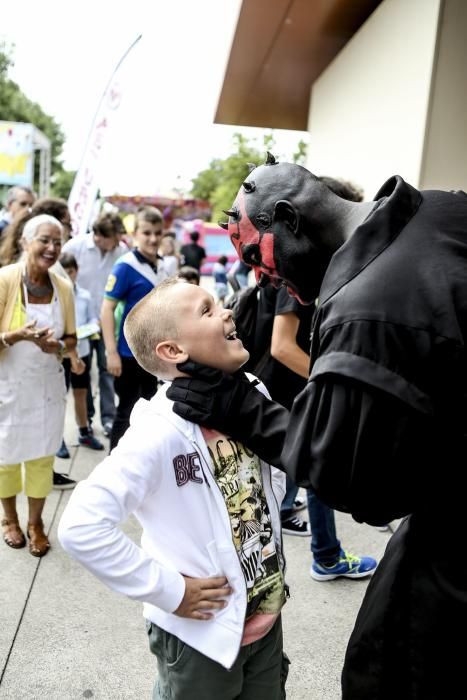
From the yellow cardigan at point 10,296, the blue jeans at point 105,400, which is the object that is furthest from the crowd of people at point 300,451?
the blue jeans at point 105,400

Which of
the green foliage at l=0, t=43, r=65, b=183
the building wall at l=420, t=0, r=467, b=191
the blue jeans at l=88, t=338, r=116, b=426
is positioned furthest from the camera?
the green foliage at l=0, t=43, r=65, b=183

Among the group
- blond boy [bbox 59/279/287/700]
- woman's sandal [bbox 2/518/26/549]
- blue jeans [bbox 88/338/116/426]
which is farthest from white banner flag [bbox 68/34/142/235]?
blond boy [bbox 59/279/287/700]

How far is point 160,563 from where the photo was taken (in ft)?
4.71

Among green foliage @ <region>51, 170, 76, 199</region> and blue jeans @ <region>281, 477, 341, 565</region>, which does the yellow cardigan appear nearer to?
blue jeans @ <region>281, 477, 341, 565</region>

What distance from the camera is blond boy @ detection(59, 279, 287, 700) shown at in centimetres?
133

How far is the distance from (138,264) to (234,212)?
2949mm

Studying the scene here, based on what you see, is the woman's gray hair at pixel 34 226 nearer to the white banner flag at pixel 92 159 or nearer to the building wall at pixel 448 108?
the building wall at pixel 448 108

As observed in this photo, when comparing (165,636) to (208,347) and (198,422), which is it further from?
(208,347)

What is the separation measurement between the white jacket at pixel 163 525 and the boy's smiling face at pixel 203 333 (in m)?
0.15

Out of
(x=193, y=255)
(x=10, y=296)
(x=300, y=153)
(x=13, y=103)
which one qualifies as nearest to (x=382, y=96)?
(x=10, y=296)

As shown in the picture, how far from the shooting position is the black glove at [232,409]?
135 centimetres

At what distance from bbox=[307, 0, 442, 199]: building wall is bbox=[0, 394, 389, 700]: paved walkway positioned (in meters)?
2.60

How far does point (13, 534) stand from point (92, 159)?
188 inches

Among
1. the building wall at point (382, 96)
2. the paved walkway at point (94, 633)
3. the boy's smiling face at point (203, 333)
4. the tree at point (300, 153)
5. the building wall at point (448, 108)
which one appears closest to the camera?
the boy's smiling face at point (203, 333)
